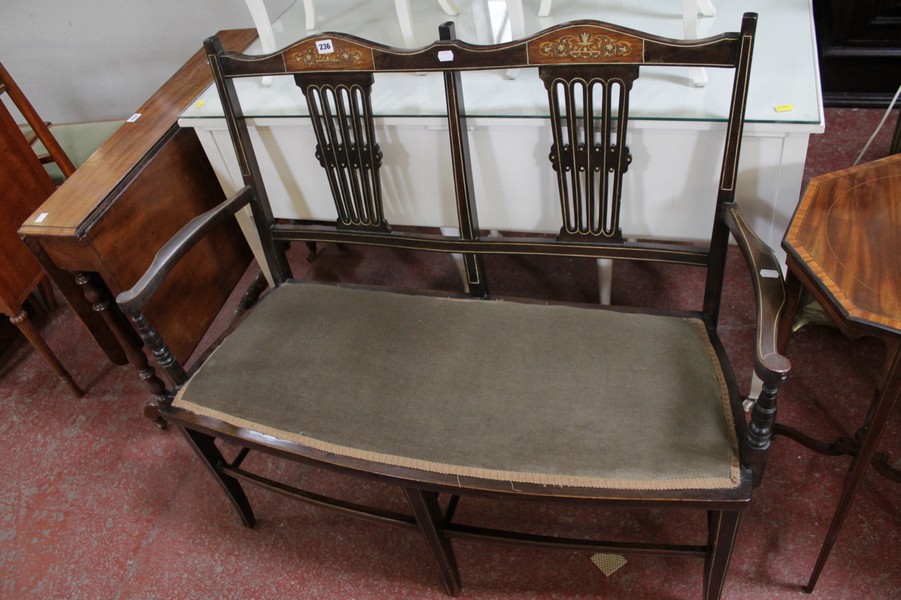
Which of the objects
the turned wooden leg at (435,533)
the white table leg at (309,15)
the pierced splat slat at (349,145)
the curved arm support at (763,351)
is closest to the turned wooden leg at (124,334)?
the pierced splat slat at (349,145)

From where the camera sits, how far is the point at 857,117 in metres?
2.56

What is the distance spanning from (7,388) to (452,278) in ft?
4.69

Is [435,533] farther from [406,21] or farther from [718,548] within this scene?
[406,21]

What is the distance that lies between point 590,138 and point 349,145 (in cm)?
50

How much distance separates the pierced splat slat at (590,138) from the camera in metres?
1.22

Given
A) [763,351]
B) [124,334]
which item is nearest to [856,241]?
[763,351]

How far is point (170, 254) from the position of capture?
4.37 ft

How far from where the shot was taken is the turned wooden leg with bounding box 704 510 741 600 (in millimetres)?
1128

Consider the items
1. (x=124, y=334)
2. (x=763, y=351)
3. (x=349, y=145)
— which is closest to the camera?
(x=763, y=351)

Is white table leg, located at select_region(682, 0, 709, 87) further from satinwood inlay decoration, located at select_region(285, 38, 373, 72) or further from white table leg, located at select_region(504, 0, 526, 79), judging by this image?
satinwood inlay decoration, located at select_region(285, 38, 373, 72)

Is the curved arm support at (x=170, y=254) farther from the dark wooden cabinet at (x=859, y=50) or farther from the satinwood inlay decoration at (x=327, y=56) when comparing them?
the dark wooden cabinet at (x=859, y=50)

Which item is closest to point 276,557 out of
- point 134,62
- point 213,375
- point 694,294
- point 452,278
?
point 213,375

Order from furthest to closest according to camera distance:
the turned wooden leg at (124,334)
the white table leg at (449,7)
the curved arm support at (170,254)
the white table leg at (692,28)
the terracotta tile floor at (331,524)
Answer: the white table leg at (449,7) < the turned wooden leg at (124,334) < the terracotta tile floor at (331,524) < the white table leg at (692,28) < the curved arm support at (170,254)

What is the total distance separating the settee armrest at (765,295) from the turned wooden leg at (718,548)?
0.28m
